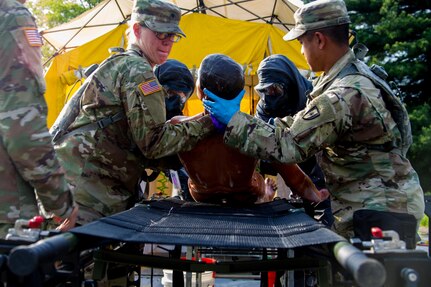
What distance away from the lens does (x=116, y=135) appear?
2852 millimetres

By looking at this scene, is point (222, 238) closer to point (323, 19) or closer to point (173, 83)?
point (323, 19)

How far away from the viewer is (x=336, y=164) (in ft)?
9.53

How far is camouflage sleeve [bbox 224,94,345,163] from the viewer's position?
8.63ft

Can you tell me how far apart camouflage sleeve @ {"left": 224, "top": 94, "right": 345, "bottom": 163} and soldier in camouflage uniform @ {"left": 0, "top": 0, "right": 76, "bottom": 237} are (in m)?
0.83

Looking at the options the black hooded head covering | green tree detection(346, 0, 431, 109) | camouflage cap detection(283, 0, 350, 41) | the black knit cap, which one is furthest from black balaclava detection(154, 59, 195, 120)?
green tree detection(346, 0, 431, 109)

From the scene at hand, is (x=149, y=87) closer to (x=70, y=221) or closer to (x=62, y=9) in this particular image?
(x=70, y=221)

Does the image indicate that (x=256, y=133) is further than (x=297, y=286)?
No

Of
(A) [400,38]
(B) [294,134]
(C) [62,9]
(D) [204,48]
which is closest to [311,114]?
(B) [294,134]

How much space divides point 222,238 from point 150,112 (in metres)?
0.92

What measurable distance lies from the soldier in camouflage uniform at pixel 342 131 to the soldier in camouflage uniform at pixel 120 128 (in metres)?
0.27

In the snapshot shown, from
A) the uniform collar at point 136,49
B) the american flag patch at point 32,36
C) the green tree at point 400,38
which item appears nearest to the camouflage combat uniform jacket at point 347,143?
the uniform collar at point 136,49

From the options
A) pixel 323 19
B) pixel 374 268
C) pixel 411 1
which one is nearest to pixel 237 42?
pixel 323 19

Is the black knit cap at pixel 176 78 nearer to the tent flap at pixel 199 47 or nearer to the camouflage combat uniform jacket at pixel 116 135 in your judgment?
the camouflage combat uniform jacket at pixel 116 135

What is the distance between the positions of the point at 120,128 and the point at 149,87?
29cm
